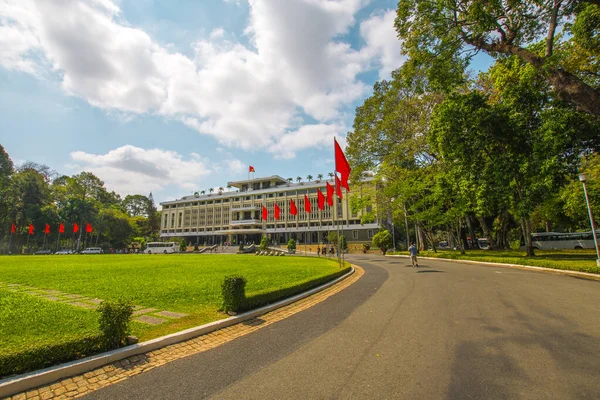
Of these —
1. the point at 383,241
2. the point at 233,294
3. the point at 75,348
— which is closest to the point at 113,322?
the point at 75,348

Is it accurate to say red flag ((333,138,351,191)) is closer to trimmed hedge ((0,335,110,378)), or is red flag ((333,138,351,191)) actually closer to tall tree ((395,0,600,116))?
tall tree ((395,0,600,116))

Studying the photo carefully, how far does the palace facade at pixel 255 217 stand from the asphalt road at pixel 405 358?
56034 millimetres

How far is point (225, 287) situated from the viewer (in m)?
6.92

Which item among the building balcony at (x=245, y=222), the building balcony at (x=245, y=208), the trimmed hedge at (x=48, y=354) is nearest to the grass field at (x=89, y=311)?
the trimmed hedge at (x=48, y=354)

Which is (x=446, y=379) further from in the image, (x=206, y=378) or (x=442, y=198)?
(x=442, y=198)

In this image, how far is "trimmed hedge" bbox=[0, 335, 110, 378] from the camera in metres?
3.60

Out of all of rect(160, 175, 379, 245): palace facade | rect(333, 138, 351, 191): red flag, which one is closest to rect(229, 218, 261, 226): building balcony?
rect(160, 175, 379, 245): palace facade

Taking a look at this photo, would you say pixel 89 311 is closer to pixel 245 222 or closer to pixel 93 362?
pixel 93 362

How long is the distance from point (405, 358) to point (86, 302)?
26.8ft

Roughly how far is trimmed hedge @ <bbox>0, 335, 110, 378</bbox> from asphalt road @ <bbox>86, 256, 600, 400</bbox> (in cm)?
101

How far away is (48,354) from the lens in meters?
3.91

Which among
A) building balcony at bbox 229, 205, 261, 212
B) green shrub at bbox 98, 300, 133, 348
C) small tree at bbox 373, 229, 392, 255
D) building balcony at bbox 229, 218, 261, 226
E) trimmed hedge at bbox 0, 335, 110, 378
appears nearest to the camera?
trimmed hedge at bbox 0, 335, 110, 378

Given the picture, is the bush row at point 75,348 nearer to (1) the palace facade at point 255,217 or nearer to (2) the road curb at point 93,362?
(2) the road curb at point 93,362

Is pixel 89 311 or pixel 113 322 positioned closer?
pixel 113 322
